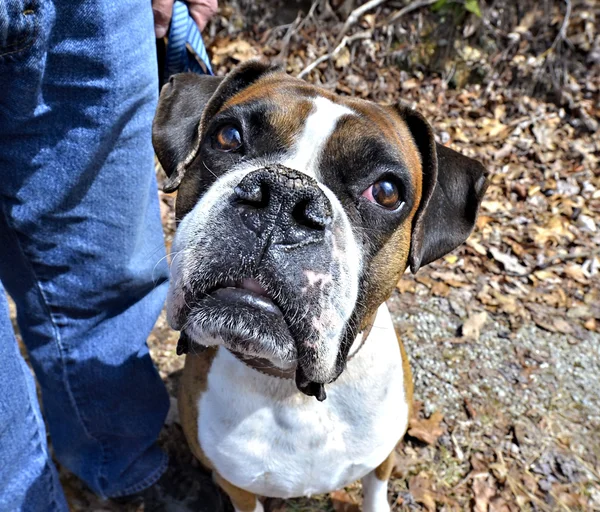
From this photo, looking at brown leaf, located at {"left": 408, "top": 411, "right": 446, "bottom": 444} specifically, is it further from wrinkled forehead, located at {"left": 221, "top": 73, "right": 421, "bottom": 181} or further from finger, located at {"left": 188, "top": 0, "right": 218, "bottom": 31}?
finger, located at {"left": 188, "top": 0, "right": 218, "bottom": 31}

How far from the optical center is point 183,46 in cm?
247

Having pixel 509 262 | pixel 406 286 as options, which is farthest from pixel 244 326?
pixel 509 262

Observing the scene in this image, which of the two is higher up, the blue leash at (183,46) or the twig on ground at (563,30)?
the blue leash at (183,46)

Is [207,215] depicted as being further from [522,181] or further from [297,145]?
[522,181]

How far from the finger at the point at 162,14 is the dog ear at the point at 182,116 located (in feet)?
0.87

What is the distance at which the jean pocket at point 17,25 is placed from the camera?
156 centimetres

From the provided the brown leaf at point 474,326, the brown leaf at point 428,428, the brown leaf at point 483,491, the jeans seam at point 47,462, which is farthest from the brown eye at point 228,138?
the brown leaf at point 474,326

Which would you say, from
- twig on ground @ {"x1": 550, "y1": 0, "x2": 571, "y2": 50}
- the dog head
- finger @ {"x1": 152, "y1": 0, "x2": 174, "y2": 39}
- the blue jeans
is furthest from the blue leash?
twig on ground @ {"x1": 550, "y1": 0, "x2": 571, "y2": 50}

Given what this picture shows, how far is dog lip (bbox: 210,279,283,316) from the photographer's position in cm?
171

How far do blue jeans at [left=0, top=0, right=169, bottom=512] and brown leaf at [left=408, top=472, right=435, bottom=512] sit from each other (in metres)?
1.49

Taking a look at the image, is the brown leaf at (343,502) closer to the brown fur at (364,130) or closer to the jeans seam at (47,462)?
the brown fur at (364,130)

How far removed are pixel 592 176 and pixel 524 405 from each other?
3.43 metres

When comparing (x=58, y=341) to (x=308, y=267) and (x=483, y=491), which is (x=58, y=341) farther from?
(x=483, y=491)

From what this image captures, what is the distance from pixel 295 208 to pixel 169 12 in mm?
1221
